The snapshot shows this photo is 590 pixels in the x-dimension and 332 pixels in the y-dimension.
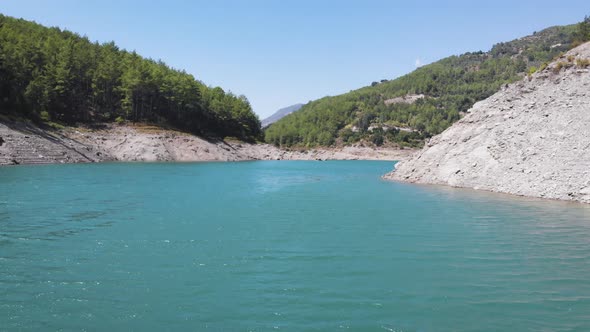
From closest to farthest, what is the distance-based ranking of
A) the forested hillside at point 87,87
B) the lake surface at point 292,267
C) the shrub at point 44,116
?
the lake surface at point 292,267 < the shrub at point 44,116 < the forested hillside at point 87,87

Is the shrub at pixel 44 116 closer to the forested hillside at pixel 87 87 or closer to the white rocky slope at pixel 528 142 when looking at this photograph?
the forested hillside at pixel 87 87

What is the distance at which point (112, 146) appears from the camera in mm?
94125

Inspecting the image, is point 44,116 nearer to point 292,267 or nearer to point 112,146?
point 112,146

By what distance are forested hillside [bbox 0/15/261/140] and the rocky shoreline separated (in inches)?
320

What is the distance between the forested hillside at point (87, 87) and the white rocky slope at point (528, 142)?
76.5 m

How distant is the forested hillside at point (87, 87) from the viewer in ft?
306

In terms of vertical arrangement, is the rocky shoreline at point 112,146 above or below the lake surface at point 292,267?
above

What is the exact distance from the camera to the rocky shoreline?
234ft

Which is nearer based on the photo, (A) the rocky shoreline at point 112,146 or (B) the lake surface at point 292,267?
(B) the lake surface at point 292,267

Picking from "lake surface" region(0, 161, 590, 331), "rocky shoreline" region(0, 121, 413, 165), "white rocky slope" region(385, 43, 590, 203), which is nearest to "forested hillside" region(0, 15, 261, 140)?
"rocky shoreline" region(0, 121, 413, 165)

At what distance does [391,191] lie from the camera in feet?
134

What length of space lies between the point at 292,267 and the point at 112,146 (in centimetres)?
8759

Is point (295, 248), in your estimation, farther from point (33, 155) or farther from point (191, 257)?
point (33, 155)

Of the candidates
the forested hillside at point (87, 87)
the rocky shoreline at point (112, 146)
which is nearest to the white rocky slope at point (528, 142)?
the rocky shoreline at point (112, 146)
